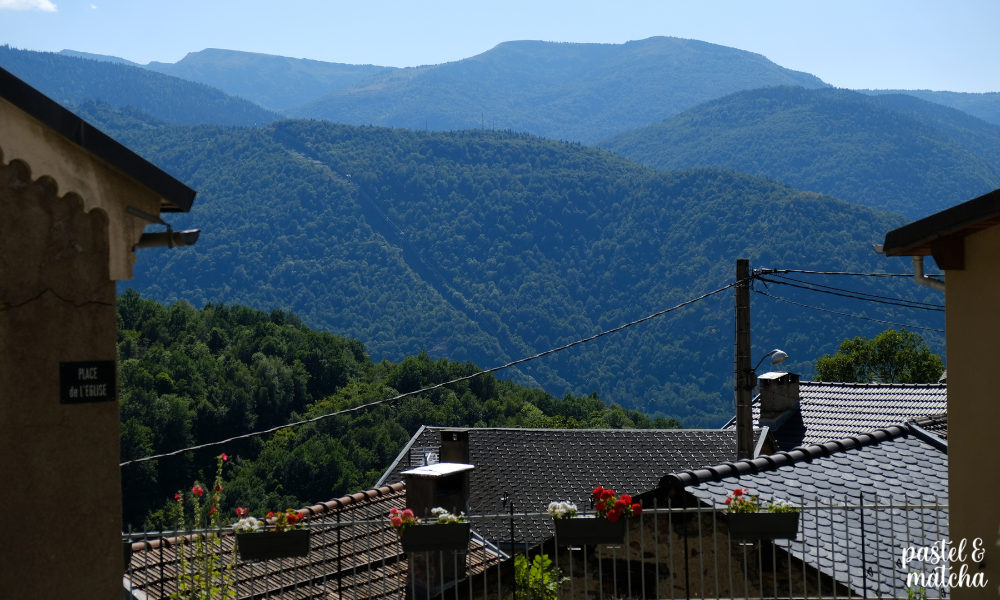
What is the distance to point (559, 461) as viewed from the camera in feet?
78.8

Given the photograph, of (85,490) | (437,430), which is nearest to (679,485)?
(85,490)

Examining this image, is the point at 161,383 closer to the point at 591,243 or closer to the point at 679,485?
the point at 679,485

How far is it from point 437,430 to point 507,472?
13.7ft

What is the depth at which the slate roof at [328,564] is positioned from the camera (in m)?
7.41

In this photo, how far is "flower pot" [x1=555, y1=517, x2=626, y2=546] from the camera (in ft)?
20.5

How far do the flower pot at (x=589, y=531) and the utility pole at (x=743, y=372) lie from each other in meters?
7.59

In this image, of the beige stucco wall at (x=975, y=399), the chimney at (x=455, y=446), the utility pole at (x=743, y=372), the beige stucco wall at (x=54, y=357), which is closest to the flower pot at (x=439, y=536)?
the beige stucco wall at (x=54, y=357)

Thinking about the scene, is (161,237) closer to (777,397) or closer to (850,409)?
(777,397)

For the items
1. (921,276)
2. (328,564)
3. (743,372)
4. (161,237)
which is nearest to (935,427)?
Result: (743,372)

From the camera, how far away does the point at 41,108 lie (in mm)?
4758

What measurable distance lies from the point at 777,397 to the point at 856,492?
13.7 m

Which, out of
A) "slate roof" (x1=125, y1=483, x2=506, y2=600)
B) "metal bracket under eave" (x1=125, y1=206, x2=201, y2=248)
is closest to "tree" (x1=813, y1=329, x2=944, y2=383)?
"slate roof" (x1=125, y1=483, x2=506, y2=600)

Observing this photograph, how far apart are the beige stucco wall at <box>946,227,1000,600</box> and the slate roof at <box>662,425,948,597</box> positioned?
69 cm

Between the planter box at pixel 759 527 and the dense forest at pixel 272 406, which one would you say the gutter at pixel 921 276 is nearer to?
the planter box at pixel 759 527
